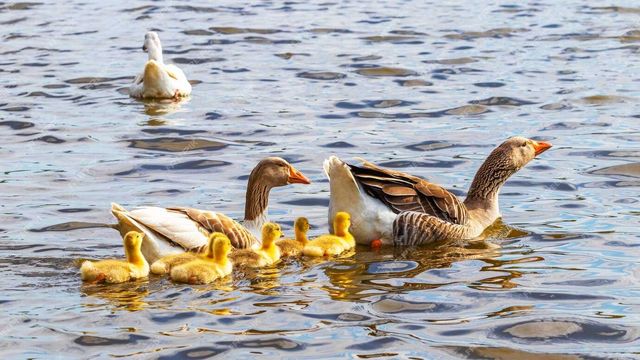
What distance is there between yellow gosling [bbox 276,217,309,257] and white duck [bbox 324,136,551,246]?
0.53 m

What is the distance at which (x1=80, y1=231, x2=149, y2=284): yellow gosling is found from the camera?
Answer: 10.2m

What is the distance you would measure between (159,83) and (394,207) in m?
8.56

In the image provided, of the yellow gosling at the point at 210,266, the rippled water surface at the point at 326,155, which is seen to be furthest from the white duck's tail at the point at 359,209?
the yellow gosling at the point at 210,266

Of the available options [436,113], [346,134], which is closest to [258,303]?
[346,134]

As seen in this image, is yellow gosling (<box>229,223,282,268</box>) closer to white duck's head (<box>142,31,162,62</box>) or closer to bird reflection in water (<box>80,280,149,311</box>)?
bird reflection in water (<box>80,280,149,311</box>)

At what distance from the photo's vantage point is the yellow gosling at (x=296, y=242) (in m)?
11.3

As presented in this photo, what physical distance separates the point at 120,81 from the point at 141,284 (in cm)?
1183

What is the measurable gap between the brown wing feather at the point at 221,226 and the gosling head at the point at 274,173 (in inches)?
30.0

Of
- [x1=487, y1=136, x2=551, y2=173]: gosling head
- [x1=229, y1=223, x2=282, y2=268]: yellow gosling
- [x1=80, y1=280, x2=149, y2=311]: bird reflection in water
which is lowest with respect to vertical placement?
[x1=80, y1=280, x2=149, y2=311]: bird reflection in water

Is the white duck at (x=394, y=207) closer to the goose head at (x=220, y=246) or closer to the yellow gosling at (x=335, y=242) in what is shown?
the yellow gosling at (x=335, y=242)

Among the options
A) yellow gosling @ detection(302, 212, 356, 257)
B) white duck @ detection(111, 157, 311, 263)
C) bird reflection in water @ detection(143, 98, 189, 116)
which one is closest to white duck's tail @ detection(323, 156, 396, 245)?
Result: yellow gosling @ detection(302, 212, 356, 257)

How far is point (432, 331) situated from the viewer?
9117mm

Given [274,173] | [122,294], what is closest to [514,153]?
[274,173]

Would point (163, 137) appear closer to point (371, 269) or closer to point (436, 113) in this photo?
point (436, 113)
